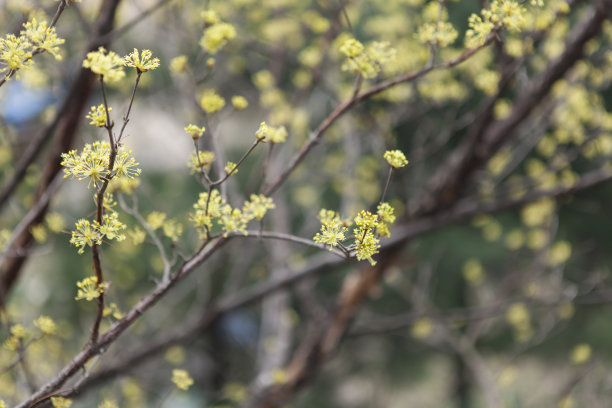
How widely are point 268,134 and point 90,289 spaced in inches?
22.7

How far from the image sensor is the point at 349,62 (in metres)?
1.48

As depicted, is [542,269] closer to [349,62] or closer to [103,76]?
[349,62]

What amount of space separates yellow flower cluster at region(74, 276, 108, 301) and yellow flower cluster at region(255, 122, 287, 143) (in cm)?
53

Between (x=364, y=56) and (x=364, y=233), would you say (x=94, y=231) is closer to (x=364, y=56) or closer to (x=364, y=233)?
(x=364, y=233)

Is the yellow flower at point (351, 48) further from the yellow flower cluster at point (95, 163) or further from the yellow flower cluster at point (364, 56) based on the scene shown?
the yellow flower cluster at point (95, 163)

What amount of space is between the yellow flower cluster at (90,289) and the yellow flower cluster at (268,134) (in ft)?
1.73

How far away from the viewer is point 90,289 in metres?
1.27

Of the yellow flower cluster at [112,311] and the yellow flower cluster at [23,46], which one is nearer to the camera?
the yellow flower cluster at [23,46]

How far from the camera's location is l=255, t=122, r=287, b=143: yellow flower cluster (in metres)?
1.19

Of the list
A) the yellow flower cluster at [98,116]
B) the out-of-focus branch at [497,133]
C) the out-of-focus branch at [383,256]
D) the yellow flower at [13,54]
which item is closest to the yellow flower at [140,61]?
the yellow flower cluster at [98,116]

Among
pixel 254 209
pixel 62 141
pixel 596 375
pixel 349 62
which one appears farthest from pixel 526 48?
pixel 596 375

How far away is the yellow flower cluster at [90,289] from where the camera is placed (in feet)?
4.13

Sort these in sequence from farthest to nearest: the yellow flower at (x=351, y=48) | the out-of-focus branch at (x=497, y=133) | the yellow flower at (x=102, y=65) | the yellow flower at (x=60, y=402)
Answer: the out-of-focus branch at (x=497, y=133) < the yellow flower at (x=351, y=48) < the yellow flower at (x=60, y=402) < the yellow flower at (x=102, y=65)

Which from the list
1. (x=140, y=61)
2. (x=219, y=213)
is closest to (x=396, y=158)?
(x=219, y=213)
